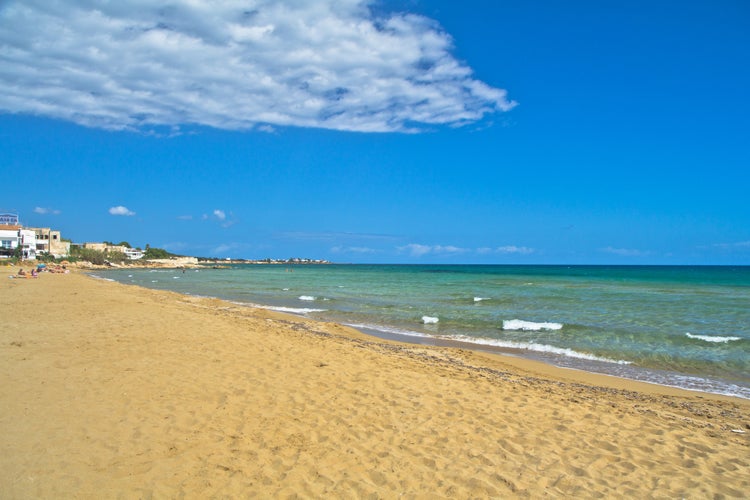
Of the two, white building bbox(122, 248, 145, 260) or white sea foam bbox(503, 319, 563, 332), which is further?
white building bbox(122, 248, 145, 260)

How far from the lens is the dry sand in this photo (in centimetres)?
434

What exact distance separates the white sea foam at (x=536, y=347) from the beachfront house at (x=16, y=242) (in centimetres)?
9613

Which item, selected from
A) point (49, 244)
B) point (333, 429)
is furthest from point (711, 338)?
point (49, 244)

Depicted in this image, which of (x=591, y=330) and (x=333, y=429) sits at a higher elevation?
(x=333, y=429)

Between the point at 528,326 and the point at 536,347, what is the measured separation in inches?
139

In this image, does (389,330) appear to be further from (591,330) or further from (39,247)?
(39,247)

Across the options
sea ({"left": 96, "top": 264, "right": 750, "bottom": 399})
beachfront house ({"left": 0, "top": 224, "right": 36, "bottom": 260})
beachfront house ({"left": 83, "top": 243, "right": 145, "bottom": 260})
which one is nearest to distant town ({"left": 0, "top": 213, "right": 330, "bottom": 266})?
beachfront house ({"left": 0, "top": 224, "right": 36, "bottom": 260})

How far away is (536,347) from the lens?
14.0 meters

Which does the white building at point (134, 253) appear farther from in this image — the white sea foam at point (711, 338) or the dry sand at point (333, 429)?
the white sea foam at point (711, 338)

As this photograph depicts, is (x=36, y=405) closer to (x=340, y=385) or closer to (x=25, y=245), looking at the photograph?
(x=340, y=385)

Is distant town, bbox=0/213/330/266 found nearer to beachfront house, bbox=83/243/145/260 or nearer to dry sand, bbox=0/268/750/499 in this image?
beachfront house, bbox=83/243/145/260

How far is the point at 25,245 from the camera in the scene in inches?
3489

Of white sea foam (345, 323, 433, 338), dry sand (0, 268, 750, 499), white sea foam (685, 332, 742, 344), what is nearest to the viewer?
dry sand (0, 268, 750, 499)

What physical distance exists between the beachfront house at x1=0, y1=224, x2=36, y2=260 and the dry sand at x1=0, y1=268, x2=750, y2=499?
94317 millimetres
